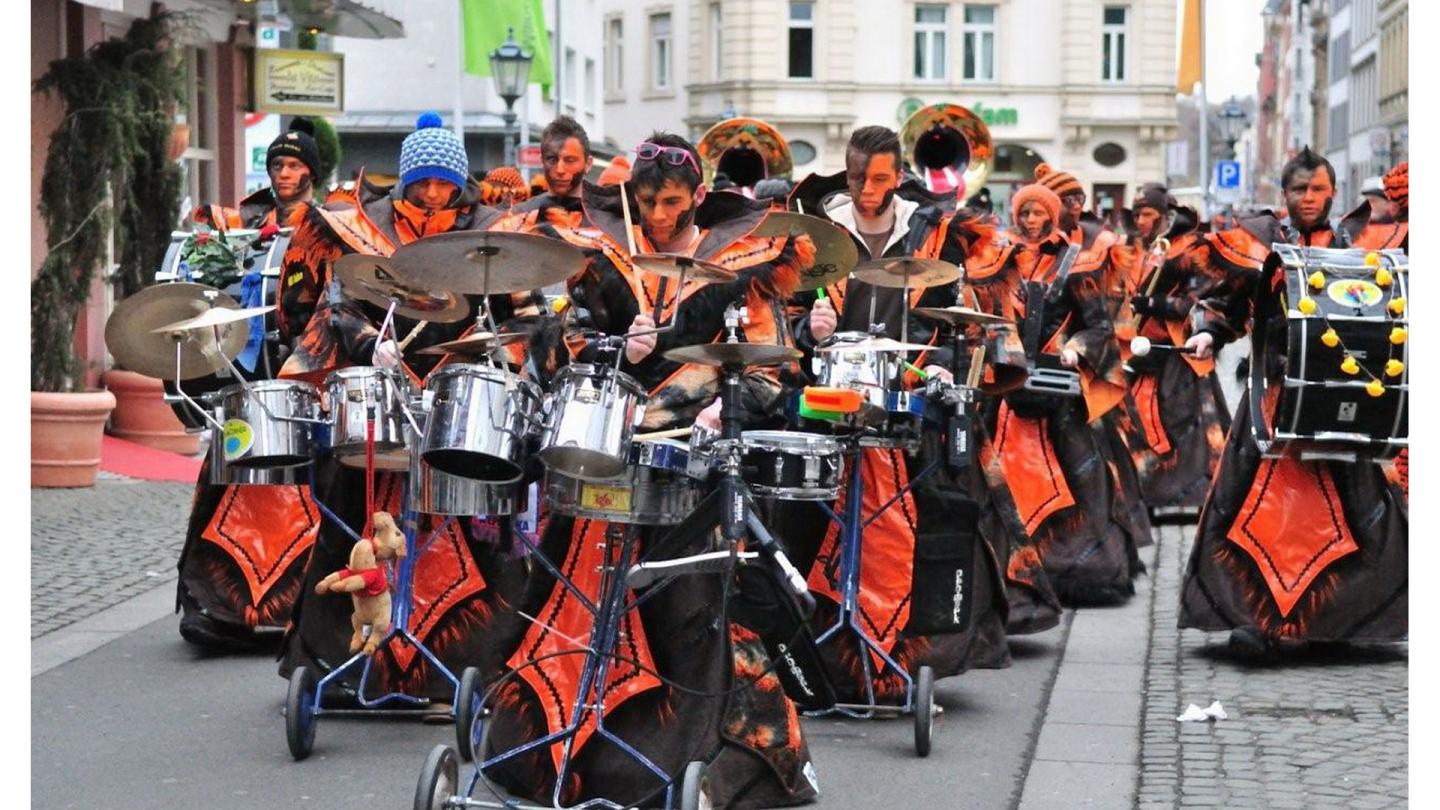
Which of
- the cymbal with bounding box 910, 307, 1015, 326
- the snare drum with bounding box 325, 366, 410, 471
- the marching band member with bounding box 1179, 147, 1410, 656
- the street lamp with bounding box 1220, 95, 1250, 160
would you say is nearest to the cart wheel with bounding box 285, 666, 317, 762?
the snare drum with bounding box 325, 366, 410, 471

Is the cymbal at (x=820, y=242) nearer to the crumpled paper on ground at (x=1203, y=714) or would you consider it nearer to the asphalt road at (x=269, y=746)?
the asphalt road at (x=269, y=746)

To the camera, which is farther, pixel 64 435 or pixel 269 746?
pixel 64 435

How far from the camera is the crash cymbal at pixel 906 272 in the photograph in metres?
7.61

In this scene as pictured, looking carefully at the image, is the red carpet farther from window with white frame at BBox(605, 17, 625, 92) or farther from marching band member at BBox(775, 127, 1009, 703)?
window with white frame at BBox(605, 17, 625, 92)

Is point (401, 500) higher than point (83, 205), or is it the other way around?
point (83, 205)

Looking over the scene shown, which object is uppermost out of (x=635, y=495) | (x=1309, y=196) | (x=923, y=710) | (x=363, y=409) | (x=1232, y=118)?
(x=1232, y=118)

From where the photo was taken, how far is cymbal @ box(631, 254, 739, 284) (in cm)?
595

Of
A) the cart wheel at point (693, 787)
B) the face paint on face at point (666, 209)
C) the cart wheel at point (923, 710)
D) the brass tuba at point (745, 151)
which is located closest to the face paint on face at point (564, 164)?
the brass tuba at point (745, 151)

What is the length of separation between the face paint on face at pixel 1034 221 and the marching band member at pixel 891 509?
2.93 m

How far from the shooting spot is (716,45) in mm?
59062

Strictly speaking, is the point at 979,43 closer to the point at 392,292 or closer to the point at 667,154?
the point at 392,292

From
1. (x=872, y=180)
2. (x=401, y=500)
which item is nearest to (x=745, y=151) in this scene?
(x=872, y=180)

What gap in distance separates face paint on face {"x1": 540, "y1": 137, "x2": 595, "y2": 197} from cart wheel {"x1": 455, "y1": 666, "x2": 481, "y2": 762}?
14.4ft

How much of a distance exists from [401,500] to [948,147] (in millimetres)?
5083
